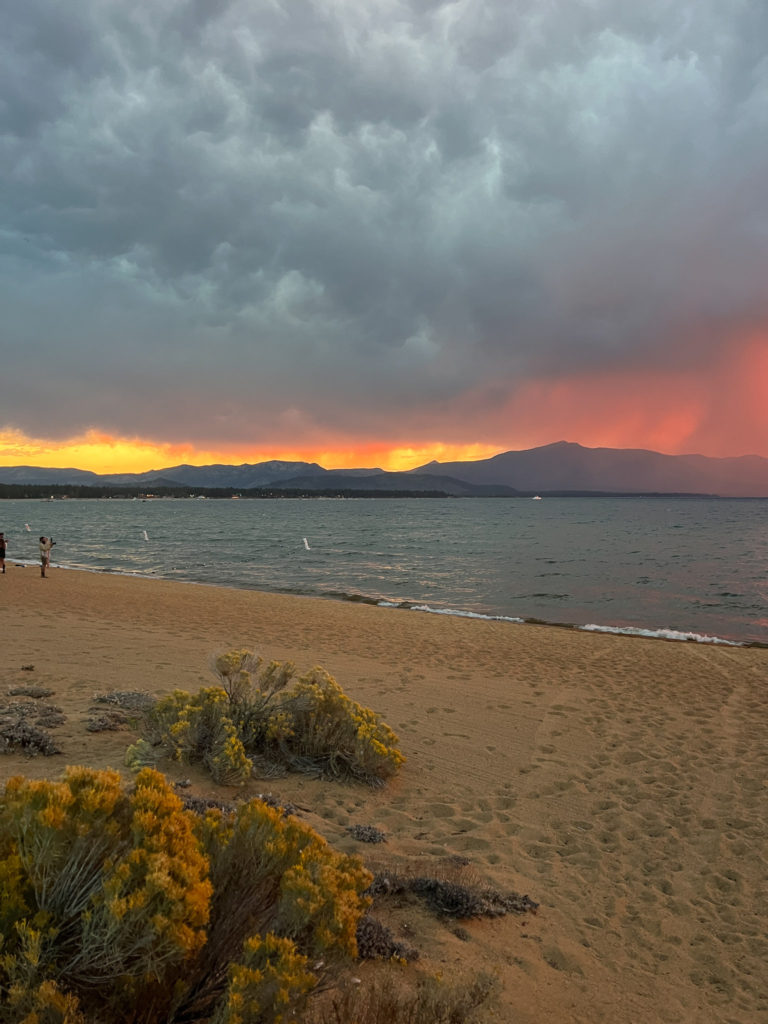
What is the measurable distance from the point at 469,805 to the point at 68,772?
3.87 meters

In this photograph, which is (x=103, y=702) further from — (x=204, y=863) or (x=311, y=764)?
(x=204, y=863)

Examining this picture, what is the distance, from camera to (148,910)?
6.04 ft

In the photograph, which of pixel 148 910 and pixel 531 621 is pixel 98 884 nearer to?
pixel 148 910

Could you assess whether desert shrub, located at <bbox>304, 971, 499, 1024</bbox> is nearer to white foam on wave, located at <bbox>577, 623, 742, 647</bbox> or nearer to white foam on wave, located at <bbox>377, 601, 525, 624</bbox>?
white foam on wave, located at <bbox>577, 623, 742, 647</bbox>

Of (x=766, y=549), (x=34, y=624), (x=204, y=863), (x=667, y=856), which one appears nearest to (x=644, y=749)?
(x=667, y=856)

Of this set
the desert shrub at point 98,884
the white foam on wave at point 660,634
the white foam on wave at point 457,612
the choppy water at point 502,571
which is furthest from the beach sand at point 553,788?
the choppy water at point 502,571

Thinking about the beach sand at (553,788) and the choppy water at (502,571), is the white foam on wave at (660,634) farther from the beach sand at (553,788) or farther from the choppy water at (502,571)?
the beach sand at (553,788)

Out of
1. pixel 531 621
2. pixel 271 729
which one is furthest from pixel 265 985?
pixel 531 621

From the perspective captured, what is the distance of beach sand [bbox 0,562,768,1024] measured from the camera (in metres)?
3.20

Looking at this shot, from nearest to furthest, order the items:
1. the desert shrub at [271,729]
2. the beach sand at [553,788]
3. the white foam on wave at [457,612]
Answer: the beach sand at [553,788], the desert shrub at [271,729], the white foam on wave at [457,612]

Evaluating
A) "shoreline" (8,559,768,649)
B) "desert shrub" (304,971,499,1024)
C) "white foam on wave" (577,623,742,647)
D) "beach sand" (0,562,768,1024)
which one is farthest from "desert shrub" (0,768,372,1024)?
"white foam on wave" (577,623,742,647)

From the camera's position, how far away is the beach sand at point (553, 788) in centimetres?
320

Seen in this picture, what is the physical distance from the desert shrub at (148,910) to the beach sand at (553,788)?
2.98 ft

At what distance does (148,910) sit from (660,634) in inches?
627
